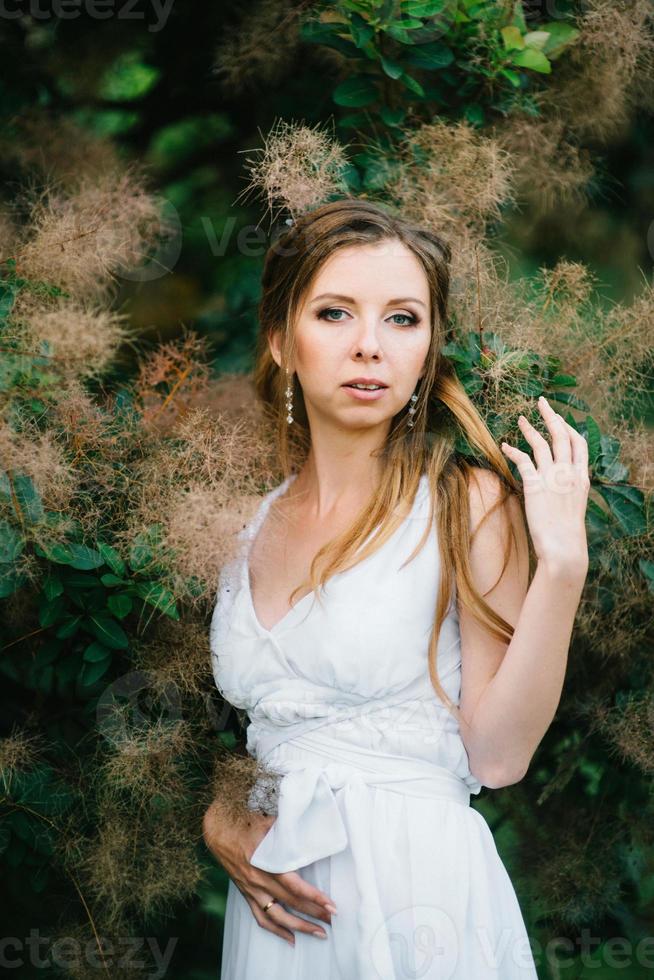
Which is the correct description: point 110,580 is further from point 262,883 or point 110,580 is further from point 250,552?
point 262,883

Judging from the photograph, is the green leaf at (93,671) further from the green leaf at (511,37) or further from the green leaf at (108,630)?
the green leaf at (511,37)

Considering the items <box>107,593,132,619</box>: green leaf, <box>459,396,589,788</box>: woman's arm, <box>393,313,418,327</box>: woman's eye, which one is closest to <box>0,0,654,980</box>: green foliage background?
<box>107,593,132,619</box>: green leaf

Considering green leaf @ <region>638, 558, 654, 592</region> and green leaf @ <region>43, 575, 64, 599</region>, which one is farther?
green leaf @ <region>638, 558, 654, 592</region>

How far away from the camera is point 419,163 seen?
7.27ft

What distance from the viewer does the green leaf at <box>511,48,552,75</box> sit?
2205mm

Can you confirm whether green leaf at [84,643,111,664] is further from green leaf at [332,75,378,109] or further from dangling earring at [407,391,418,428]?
green leaf at [332,75,378,109]

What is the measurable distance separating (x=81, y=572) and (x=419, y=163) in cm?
116

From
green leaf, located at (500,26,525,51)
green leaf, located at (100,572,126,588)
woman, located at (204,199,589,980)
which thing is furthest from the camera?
green leaf, located at (500,26,525,51)

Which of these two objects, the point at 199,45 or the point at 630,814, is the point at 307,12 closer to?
the point at 199,45

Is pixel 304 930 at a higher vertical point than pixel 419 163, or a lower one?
lower

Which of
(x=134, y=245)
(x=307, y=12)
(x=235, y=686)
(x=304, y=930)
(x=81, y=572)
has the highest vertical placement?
(x=307, y=12)

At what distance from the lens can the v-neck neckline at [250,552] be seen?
1.77 meters

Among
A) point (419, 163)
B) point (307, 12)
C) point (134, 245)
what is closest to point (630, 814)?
point (419, 163)

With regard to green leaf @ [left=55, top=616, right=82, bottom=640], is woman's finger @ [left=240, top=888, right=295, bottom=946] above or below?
below
